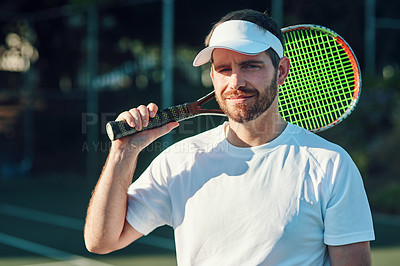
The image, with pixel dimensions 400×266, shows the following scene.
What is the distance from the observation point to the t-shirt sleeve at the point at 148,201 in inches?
75.0

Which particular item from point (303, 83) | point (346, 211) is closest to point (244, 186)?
point (346, 211)

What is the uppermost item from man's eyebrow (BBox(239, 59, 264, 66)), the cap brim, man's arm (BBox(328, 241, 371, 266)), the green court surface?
the cap brim

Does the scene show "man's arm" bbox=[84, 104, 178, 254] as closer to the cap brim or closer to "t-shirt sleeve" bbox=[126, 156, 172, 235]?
"t-shirt sleeve" bbox=[126, 156, 172, 235]

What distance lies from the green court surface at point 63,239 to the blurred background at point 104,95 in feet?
0.05

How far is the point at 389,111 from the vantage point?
936cm

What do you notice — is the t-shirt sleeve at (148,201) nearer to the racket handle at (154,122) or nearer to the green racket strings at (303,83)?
the racket handle at (154,122)

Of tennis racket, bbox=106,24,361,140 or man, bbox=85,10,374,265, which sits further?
tennis racket, bbox=106,24,361,140

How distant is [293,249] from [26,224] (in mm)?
6507

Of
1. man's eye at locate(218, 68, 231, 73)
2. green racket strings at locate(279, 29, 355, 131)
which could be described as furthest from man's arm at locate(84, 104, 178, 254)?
green racket strings at locate(279, 29, 355, 131)

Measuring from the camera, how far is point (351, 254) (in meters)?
1.68

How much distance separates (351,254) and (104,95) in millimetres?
10316

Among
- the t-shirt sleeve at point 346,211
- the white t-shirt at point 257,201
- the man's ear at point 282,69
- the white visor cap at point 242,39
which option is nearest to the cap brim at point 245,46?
the white visor cap at point 242,39

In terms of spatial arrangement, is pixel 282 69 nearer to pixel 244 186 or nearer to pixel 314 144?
pixel 314 144

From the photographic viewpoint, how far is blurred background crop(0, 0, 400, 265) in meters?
7.00
